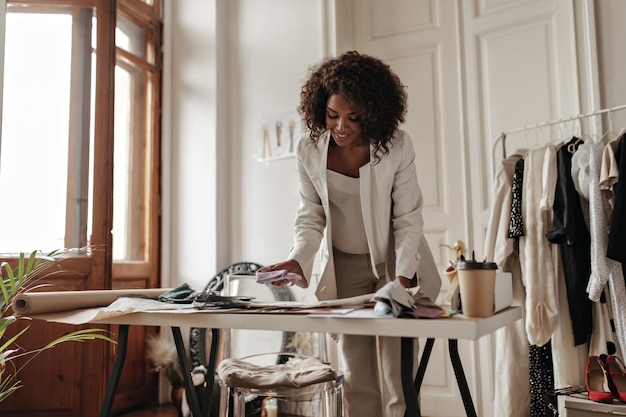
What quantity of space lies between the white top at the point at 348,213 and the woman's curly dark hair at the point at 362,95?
0.44ft

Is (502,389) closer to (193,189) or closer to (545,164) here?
(545,164)

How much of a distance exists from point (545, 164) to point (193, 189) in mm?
2138

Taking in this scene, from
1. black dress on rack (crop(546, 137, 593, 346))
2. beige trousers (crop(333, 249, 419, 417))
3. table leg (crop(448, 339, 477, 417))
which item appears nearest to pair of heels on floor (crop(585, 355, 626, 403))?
black dress on rack (crop(546, 137, 593, 346))

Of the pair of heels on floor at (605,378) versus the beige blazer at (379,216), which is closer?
the beige blazer at (379,216)

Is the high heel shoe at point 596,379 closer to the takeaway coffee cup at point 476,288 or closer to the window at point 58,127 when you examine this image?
the takeaway coffee cup at point 476,288

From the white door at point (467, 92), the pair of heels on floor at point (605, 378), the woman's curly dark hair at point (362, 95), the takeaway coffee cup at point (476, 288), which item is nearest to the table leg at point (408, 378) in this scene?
the takeaway coffee cup at point (476, 288)

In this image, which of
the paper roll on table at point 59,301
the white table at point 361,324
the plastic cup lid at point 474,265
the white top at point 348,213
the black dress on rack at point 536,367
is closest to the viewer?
the white table at point 361,324

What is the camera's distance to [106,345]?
3012 mm

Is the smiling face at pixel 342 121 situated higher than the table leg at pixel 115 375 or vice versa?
the smiling face at pixel 342 121

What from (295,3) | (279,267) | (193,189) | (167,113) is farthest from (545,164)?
(167,113)

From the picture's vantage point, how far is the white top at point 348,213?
5.85ft

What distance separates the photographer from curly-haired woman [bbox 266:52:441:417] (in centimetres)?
170

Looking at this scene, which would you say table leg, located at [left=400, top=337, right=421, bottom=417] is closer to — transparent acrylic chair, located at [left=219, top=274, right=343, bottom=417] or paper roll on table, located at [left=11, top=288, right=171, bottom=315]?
transparent acrylic chair, located at [left=219, top=274, right=343, bottom=417]

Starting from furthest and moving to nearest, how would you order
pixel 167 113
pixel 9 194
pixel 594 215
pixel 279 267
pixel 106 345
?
pixel 167 113 → pixel 106 345 → pixel 9 194 → pixel 594 215 → pixel 279 267
